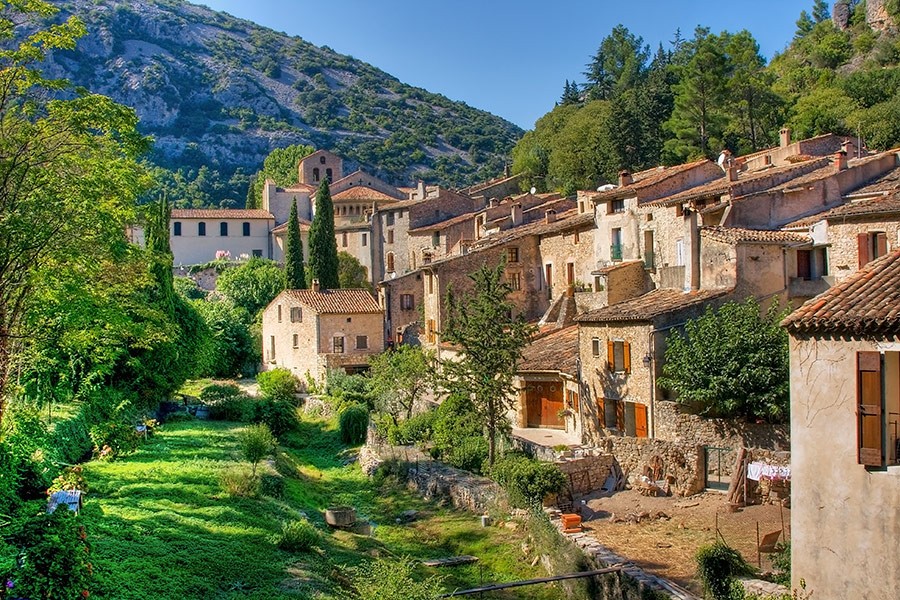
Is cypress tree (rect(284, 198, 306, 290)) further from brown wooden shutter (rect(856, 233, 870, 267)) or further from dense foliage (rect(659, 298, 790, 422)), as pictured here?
brown wooden shutter (rect(856, 233, 870, 267))

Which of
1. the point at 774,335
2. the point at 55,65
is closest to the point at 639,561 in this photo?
the point at 774,335

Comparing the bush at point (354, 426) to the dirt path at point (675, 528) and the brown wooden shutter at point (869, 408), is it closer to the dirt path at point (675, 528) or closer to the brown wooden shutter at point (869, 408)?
the dirt path at point (675, 528)

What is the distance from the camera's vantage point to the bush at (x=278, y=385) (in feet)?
157

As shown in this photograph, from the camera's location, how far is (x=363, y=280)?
234 feet

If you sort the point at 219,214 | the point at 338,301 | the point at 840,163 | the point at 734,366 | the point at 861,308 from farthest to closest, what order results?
the point at 219,214, the point at 338,301, the point at 840,163, the point at 734,366, the point at 861,308

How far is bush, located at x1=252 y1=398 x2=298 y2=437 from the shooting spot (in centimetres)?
4216

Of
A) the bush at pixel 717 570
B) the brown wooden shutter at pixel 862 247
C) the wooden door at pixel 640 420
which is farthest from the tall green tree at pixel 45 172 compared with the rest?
the brown wooden shutter at pixel 862 247

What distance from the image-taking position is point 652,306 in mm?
31922

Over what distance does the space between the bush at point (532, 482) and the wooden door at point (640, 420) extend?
4.68m

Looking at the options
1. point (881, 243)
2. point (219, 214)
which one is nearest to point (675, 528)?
point (881, 243)

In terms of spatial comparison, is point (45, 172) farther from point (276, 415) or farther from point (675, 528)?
point (276, 415)

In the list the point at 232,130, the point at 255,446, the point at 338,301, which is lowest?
the point at 255,446

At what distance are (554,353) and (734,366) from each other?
10.9 meters

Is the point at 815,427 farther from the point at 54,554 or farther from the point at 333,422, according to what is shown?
the point at 333,422
